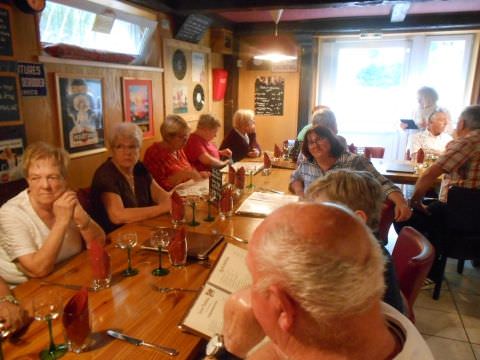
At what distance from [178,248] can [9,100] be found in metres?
1.66

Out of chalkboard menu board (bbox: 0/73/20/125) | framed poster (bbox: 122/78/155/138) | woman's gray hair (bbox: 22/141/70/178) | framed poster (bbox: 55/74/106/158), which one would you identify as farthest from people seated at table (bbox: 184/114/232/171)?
woman's gray hair (bbox: 22/141/70/178)

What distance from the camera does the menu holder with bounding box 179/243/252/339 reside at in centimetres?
112

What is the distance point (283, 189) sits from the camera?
9.18 ft

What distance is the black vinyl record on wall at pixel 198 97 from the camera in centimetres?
493

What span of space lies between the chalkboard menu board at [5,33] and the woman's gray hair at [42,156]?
1.00m

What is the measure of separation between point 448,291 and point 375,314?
8.84 feet

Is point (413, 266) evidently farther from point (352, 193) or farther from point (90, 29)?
point (90, 29)

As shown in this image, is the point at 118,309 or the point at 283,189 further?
the point at 283,189

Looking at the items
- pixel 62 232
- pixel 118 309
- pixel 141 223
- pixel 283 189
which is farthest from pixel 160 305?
pixel 283 189

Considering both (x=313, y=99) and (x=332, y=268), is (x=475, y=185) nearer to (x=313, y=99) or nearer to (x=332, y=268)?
(x=332, y=268)

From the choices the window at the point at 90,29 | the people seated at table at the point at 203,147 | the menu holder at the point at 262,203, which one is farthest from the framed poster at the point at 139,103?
the menu holder at the point at 262,203

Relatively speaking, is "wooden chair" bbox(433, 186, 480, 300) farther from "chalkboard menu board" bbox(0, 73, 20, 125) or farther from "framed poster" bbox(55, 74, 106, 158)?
"chalkboard menu board" bbox(0, 73, 20, 125)

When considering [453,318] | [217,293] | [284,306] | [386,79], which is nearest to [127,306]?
[217,293]

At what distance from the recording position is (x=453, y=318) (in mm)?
2535
